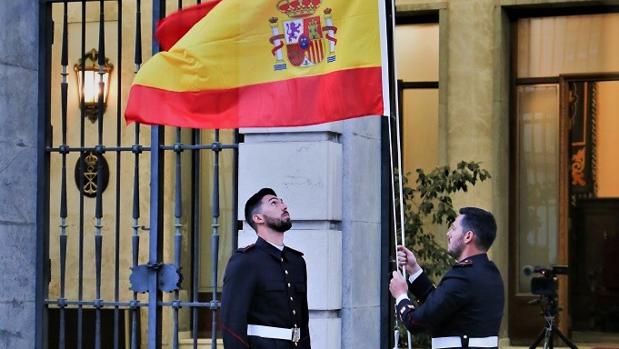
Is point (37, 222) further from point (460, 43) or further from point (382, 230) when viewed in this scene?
point (460, 43)

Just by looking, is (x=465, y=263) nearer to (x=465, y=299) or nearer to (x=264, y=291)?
(x=465, y=299)

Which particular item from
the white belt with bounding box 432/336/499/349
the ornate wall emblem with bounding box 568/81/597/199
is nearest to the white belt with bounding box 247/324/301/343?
the white belt with bounding box 432/336/499/349

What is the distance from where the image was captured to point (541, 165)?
50.8ft

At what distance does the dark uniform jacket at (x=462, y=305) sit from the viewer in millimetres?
7477

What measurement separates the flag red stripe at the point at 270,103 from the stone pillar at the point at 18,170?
1447mm


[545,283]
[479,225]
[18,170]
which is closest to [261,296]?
[479,225]

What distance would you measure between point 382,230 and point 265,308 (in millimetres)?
1222

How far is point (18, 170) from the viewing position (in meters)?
9.60

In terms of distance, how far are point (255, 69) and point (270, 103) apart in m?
0.22

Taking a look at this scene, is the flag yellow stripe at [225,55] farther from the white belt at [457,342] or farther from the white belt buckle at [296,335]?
the white belt at [457,342]

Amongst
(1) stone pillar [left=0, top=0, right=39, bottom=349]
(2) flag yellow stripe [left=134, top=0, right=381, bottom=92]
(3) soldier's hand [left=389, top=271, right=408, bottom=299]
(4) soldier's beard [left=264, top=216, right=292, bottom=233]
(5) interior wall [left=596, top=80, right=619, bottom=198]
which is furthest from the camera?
(5) interior wall [left=596, top=80, right=619, bottom=198]

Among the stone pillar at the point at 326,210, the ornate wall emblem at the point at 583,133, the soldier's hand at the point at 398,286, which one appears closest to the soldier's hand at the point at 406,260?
the soldier's hand at the point at 398,286

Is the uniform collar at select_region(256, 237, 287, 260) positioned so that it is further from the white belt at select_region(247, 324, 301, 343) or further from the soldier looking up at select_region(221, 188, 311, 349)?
the white belt at select_region(247, 324, 301, 343)

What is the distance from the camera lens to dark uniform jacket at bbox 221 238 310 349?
25.8ft
